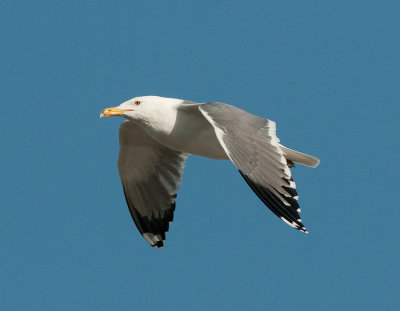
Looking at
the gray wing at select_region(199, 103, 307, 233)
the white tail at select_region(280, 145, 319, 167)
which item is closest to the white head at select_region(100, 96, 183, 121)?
the gray wing at select_region(199, 103, 307, 233)

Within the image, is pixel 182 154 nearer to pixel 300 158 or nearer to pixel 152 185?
pixel 152 185

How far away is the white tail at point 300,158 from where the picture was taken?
8.08 metres

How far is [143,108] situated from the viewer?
307 inches

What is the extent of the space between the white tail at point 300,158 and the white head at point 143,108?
1.25 meters

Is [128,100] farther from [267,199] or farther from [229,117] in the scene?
[267,199]

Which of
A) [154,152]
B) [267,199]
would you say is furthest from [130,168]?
[267,199]

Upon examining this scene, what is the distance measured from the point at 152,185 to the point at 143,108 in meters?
1.49

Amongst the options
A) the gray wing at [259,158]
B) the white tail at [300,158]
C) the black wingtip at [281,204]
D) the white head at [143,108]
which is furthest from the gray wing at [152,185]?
the black wingtip at [281,204]

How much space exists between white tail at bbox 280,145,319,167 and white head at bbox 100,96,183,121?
125 cm

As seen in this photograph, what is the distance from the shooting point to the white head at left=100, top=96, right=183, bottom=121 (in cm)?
776

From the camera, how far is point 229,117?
7.21m

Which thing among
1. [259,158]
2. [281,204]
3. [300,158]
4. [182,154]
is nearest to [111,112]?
[182,154]

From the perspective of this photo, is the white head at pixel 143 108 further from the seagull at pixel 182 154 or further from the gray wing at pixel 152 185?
the gray wing at pixel 152 185

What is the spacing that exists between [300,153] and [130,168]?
81.0 inches
